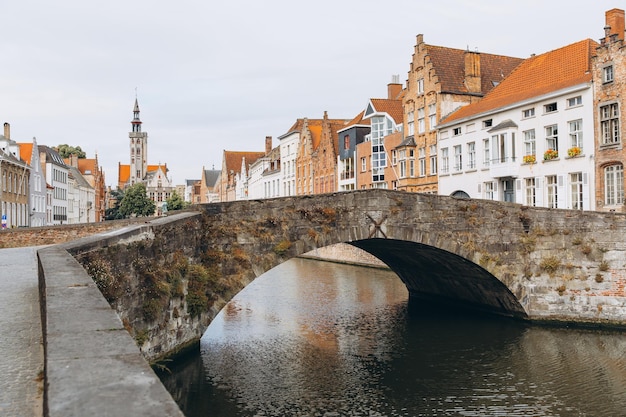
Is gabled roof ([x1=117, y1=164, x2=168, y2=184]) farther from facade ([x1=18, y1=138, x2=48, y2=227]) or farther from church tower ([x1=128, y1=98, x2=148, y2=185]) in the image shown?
facade ([x1=18, y1=138, x2=48, y2=227])

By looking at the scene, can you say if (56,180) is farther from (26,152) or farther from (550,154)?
(550,154)

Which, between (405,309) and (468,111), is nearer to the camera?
(405,309)

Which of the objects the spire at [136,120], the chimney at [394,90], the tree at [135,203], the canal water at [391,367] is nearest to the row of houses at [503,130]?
the chimney at [394,90]

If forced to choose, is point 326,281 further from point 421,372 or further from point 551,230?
point 421,372

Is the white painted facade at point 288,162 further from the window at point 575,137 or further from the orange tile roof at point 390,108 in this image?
the window at point 575,137

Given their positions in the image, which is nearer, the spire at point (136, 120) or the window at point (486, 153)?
the window at point (486, 153)

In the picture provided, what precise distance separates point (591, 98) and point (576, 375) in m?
13.1

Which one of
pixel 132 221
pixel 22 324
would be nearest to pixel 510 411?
pixel 22 324

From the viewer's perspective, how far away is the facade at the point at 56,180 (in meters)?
60.6

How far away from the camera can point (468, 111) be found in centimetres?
3111

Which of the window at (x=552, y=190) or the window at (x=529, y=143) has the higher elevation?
the window at (x=529, y=143)

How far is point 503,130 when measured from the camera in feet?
89.9

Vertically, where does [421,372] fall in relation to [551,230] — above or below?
below

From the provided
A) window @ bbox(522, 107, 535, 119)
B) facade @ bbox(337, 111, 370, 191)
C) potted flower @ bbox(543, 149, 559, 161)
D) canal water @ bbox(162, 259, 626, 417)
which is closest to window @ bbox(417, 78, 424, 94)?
facade @ bbox(337, 111, 370, 191)
